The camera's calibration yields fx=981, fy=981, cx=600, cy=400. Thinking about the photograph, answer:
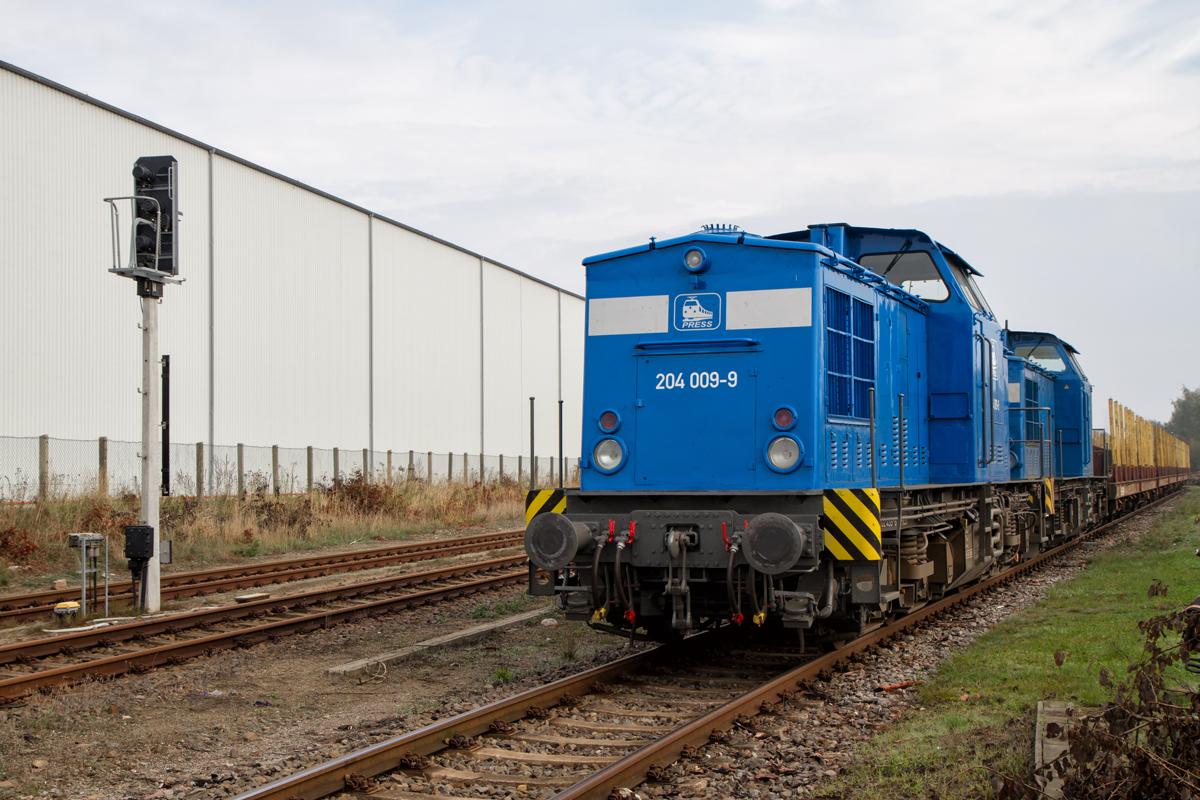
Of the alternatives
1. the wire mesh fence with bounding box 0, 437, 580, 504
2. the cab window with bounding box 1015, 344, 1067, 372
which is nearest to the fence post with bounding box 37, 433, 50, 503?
the wire mesh fence with bounding box 0, 437, 580, 504

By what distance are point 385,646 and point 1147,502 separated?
33.1m

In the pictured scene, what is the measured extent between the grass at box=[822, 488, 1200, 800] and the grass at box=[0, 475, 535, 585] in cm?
1127

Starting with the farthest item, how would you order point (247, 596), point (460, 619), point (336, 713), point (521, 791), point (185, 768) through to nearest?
point (247, 596)
point (460, 619)
point (336, 713)
point (185, 768)
point (521, 791)

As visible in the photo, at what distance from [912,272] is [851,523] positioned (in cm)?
390

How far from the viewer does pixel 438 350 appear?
29.6 meters

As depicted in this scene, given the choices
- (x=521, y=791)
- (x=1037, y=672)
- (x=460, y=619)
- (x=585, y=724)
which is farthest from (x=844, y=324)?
(x=460, y=619)

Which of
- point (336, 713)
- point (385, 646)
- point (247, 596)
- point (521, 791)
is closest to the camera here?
point (521, 791)

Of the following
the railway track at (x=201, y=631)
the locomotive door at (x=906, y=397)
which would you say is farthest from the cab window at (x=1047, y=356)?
the railway track at (x=201, y=631)

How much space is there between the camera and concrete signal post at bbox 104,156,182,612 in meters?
10.1

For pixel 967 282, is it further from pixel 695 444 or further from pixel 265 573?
pixel 265 573

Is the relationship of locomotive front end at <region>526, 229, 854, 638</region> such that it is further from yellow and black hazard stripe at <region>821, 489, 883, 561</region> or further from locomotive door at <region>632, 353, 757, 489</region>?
yellow and black hazard stripe at <region>821, 489, 883, 561</region>

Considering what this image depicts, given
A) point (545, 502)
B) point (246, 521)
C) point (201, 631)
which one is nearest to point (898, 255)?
point (545, 502)

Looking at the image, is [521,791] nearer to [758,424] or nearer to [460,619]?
[758,424]

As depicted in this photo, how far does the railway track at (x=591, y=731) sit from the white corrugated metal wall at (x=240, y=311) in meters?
15.0
